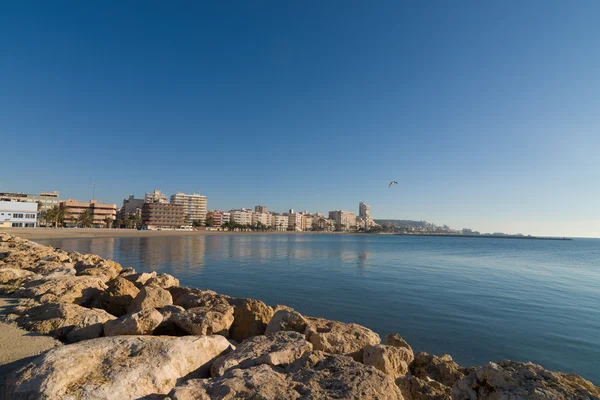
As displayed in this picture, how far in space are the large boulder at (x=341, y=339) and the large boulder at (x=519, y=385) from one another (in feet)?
6.21

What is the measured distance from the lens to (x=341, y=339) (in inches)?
212

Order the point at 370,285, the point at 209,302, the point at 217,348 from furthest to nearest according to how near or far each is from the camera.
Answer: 1. the point at 370,285
2. the point at 209,302
3. the point at 217,348

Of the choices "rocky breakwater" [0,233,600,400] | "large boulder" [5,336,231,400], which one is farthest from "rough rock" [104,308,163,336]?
"large boulder" [5,336,231,400]

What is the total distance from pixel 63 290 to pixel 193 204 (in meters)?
140

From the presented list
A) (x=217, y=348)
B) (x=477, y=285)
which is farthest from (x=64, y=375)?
(x=477, y=285)

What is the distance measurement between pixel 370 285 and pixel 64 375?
1570cm

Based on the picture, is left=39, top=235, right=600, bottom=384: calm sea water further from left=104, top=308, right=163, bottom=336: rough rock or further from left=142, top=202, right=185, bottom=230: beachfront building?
left=142, top=202, right=185, bottom=230: beachfront building

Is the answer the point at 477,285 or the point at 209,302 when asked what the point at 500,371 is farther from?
the point at 477,285

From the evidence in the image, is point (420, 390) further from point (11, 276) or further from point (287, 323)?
point (11, 276)

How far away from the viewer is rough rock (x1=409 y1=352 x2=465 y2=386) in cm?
485

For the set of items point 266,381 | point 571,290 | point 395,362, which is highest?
point 266,381

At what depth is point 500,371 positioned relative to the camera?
3.30m

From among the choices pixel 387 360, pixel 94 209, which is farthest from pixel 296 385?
pixel 94 209

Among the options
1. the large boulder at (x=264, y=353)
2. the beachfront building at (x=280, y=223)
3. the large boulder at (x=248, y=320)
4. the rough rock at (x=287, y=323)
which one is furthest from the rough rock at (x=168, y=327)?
the beachfront building at (x=280, y=223)
